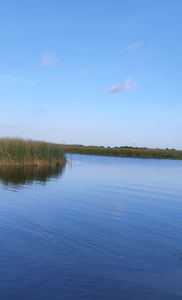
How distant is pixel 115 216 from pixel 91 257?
17.7 feet

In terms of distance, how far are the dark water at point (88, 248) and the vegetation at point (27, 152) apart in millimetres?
16428

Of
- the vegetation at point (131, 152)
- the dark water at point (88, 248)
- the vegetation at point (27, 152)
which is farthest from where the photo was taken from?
the vegetation at point (131, 152)

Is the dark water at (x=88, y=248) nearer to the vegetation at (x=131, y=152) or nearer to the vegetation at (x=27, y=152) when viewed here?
the vegetation at (x=27, y=152)

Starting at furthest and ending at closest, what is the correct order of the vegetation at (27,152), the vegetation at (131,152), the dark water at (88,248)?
the vegetation at (131,152)
the vegetation at (27,152)
the dark water at (88,248)

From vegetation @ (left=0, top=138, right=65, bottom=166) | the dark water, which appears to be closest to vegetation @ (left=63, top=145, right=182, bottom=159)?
vegetation @ (left=0, top=138, right=65, bottom=166)

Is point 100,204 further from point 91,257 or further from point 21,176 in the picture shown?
point 21,176

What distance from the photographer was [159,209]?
1623 centimetres

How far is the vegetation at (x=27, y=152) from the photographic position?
3391 centimetres

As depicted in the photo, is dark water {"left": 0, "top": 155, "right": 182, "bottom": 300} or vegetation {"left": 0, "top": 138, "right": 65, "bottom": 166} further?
vegetation {"left": 0, "top": 138, "right": 65, "bottom": 166}

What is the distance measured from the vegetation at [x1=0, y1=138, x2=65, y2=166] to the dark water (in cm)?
1643

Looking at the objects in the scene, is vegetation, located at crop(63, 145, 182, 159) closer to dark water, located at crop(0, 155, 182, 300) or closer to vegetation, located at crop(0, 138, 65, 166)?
vegetation, located at crop(0, 138, 65, 166)

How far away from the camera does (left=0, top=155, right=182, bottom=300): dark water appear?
6.95 meters

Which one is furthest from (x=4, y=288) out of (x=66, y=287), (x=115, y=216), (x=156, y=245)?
(x=115, y=216)

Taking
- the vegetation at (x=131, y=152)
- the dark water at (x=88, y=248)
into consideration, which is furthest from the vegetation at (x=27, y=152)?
the vegetation at (x=131, y=152)
